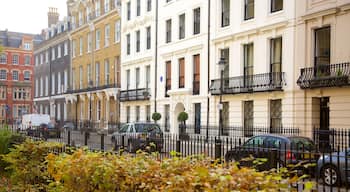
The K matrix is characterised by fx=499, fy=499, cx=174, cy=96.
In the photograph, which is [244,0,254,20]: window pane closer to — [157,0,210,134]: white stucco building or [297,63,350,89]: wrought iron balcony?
[157,0,210,134]: white stucco building

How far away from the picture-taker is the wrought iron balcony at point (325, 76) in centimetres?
2295

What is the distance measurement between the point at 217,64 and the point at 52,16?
52296 millimetres

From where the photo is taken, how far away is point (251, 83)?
29.1 m

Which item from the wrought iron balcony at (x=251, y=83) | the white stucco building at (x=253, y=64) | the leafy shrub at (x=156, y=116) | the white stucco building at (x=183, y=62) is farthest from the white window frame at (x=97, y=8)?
the wrought iron balcony at (x=251, y=83)

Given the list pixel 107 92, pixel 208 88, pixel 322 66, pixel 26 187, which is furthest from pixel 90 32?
pixel 26 187

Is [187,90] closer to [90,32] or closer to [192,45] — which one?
[192,45]

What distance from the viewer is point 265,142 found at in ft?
54.3

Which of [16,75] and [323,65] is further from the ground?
[16,75]

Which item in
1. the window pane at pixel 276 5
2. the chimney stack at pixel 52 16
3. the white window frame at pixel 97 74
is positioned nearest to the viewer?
the window pane at pixel 276 5

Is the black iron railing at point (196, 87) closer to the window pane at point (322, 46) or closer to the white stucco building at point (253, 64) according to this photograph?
the white stucco building at point (253, 64)

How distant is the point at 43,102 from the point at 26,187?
215 feet

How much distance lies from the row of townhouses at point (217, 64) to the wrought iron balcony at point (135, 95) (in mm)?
127

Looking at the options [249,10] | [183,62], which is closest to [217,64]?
[249,10]

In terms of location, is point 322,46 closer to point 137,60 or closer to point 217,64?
point 217,64
